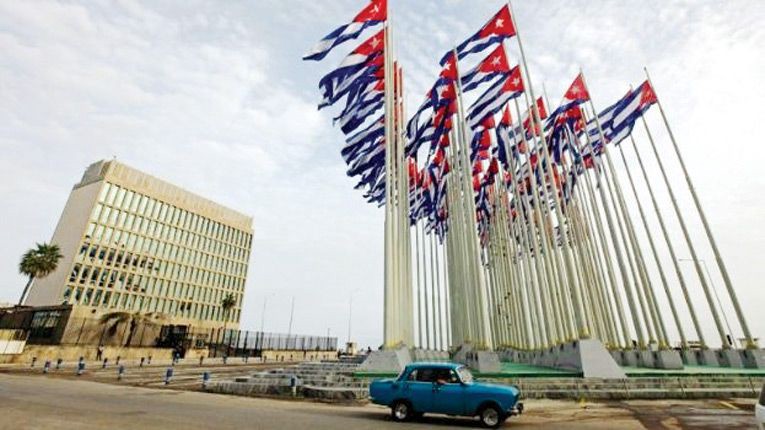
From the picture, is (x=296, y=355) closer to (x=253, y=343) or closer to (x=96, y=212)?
(x=253, y=343)

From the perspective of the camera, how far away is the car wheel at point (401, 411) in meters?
10.4

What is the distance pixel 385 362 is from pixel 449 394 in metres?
8.16

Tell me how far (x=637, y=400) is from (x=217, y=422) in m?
13.2

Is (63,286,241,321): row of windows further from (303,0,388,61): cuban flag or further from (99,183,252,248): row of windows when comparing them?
(303,0,388,61): cuban flag

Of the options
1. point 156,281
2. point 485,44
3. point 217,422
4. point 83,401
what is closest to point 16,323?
point 156,281

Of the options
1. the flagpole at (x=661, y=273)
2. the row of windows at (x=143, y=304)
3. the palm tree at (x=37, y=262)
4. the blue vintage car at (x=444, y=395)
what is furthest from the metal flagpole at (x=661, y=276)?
the row of windows at (x=143, y=304)

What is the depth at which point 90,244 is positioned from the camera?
227 feet

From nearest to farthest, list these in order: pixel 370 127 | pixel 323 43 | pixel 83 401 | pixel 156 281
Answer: pixel 83 401, pixel 323 43, pixel 370 127, pixel 156 281

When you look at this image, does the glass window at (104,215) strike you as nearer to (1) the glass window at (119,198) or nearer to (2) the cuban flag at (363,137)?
(1) the glass window at (119,198)

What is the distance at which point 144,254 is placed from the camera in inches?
3031

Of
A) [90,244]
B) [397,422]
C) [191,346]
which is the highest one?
[90,244]

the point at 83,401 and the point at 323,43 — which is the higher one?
the point at 323,43

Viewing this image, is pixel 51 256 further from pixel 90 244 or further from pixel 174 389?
pixel 174 389

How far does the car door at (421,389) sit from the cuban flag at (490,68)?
672 inches
